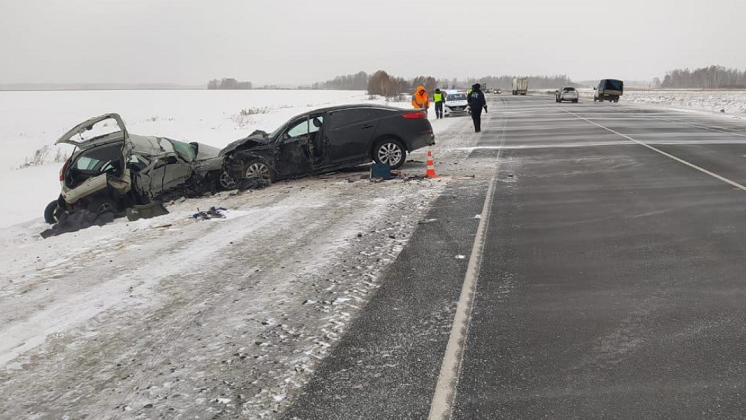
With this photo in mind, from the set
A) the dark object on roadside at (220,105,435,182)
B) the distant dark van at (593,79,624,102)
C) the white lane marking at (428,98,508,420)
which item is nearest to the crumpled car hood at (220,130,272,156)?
the dark object on roadside at (220,105,435,182)

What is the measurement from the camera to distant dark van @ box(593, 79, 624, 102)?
5703 cm

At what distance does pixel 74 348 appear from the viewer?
14.9ft

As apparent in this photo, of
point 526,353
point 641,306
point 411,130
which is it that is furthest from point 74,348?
point 411,130

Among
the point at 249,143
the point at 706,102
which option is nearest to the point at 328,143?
the point at 249,143

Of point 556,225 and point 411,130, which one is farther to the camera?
point 411,130

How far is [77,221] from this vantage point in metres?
10.1

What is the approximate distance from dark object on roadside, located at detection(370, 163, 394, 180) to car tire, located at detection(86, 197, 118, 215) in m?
5.33

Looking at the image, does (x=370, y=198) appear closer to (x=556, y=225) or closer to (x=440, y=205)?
(x=440, y=205)

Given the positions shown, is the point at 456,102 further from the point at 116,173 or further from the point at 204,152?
the point at 116,173

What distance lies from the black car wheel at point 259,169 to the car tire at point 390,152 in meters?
2.54

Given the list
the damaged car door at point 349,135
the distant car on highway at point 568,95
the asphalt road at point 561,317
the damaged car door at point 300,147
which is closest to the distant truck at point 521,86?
the distant car on highway at point 568,95

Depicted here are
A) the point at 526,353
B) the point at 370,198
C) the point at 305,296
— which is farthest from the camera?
the point at 370,198

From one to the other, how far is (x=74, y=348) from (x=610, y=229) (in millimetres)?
6469

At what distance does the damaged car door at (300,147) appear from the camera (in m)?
12.7
